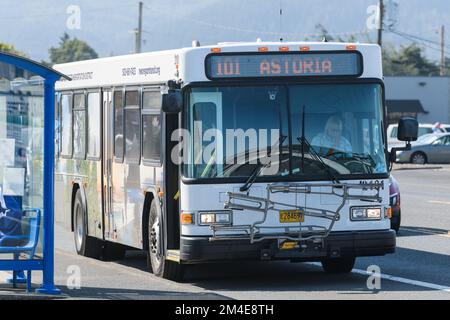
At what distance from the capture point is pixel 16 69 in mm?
13289

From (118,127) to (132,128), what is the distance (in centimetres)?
62

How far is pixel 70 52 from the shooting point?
580ft

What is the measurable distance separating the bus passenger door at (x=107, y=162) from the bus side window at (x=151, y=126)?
1461 millimetres

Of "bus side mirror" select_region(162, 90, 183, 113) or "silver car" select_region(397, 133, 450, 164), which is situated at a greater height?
"bus side mirror" select_region(162, 90, 183, 113)

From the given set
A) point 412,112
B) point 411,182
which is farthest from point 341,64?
point 412,112

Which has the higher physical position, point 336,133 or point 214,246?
point 336,133

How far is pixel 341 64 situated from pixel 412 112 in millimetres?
76472

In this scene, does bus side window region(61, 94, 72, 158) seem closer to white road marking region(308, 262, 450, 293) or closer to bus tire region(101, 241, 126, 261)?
bus tire region(101, 241, 126, 261)

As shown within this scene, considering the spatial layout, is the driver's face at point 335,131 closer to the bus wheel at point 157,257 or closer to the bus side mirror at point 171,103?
the bus side mirror at point 171,103

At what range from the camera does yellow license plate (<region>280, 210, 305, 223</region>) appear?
14.2m

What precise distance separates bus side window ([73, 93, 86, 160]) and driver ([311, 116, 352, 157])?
4.97m

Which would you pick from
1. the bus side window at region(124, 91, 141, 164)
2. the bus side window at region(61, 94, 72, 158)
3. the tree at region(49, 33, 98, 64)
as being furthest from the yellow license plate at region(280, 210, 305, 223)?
the tree at region(49, 33, 98, 64)
